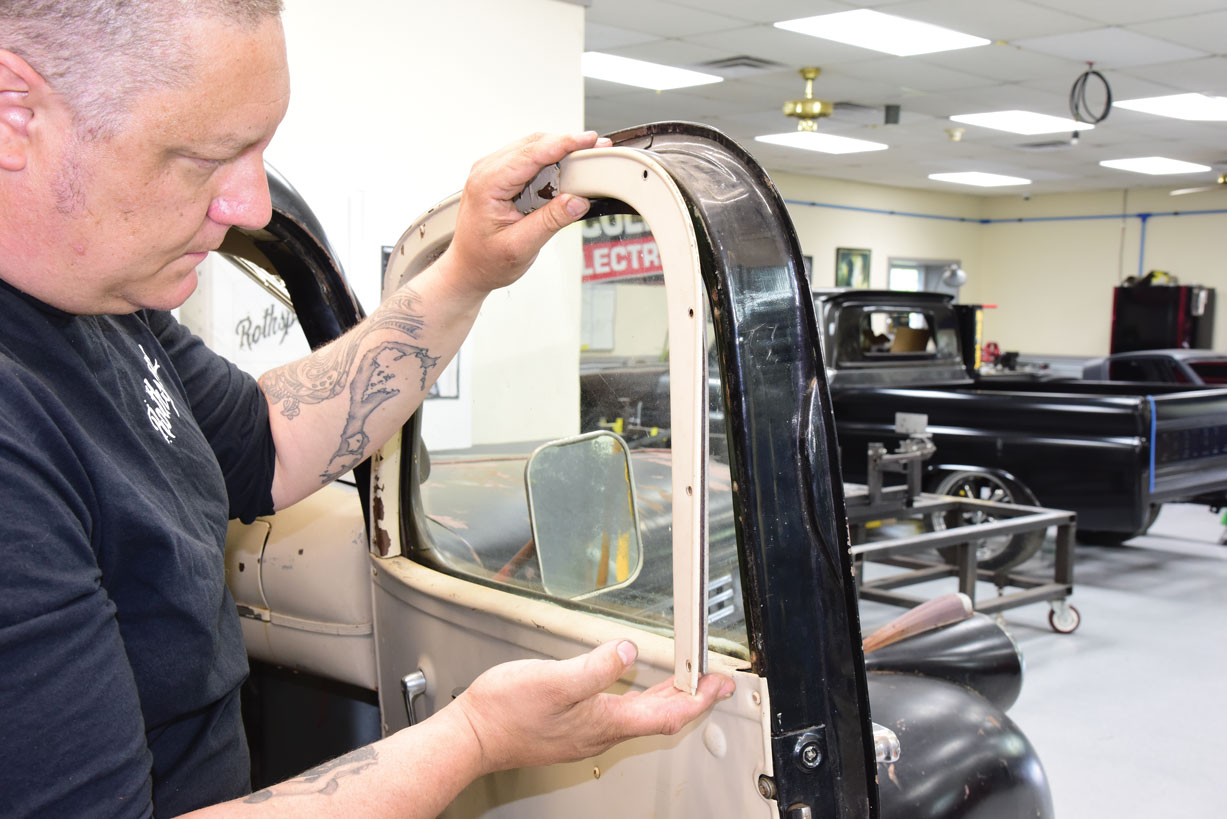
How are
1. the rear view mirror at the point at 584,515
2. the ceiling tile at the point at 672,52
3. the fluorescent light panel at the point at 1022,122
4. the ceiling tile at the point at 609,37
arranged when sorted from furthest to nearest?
the fluorescent light panel at the point at 1022,122 < the ceiling tile at the point at 672,52 < the ceiling tile at the point at 609,37 < the rear view mirror at the point at 584,515

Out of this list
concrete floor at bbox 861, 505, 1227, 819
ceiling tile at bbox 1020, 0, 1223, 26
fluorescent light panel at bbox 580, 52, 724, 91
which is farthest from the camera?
fluorescent light panel at bbox 580, 52, 724, 91

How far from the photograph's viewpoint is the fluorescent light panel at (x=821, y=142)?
39.1 ft

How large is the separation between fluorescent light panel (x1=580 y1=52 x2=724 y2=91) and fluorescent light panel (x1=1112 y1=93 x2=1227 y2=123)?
13.9 feet

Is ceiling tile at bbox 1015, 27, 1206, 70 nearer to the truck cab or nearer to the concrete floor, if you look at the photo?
the concrete floor

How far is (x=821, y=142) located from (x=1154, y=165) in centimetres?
526

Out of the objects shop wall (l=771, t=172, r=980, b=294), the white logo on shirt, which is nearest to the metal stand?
the white logo on shirt

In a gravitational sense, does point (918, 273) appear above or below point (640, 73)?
below

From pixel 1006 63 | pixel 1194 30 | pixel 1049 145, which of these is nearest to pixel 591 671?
pixel 1194 30

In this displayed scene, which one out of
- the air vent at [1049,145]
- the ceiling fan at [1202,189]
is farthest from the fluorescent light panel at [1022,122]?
the ceiling fan at [1202,189]

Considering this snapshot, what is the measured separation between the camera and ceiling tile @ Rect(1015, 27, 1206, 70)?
24.0 feet

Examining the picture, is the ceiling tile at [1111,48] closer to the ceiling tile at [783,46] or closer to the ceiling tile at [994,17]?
the ceiling tile at [994,17]

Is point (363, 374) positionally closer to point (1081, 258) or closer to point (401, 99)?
point (401, 99)

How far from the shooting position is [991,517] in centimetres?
556

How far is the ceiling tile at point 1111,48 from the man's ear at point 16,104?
25.8 feet
